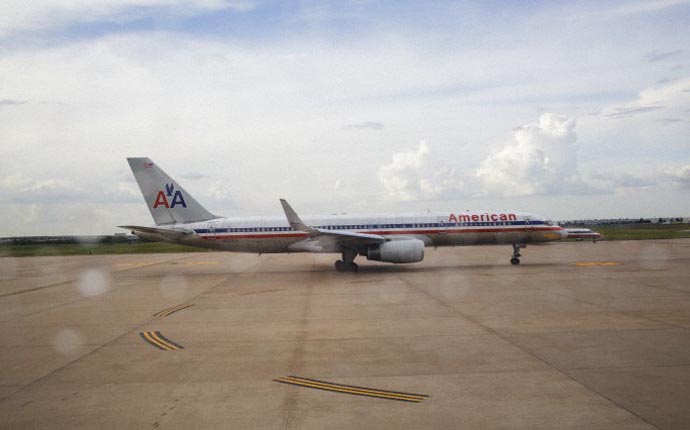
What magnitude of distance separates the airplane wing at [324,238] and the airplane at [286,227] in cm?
8

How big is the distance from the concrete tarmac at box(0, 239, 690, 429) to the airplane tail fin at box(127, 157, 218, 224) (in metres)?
8.36

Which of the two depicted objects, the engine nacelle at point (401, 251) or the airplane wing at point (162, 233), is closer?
the engine nacelle at point (401, 251)

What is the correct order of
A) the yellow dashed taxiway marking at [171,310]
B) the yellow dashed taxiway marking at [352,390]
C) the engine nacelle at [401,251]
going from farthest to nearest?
1. the engine nacelle at [401,251]
2. the yellow dashed taxiway marking at [171,310]
3. the yellow dashed taxiway marking at [352,390]

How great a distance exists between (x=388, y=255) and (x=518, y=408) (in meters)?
18.8

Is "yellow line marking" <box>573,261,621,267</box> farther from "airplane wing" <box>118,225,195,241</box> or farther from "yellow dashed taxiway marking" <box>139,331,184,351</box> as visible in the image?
"yellow dashed taxiway marking" <box>139,331,184,351</box>

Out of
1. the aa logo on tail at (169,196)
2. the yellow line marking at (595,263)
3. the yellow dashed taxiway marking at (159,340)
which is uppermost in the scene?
the aa logo on tail at (169,196)

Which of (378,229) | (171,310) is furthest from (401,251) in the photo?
(171,310)

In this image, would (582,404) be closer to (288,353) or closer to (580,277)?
(288,353)

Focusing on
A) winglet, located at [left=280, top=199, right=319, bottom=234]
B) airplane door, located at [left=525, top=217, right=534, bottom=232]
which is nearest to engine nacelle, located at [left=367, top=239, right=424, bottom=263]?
winglet, located at [left=280, top=199, right=319, bottom=234]

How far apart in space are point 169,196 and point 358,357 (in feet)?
70.7

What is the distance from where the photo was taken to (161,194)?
94.5 feet

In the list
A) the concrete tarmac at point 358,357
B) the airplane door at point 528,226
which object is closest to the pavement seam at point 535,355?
the concrete tarmac at point 358,357

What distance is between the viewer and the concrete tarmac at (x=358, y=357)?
23.8ft

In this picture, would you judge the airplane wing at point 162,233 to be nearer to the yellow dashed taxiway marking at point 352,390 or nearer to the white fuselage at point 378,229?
the white fuselage at point 378,229
